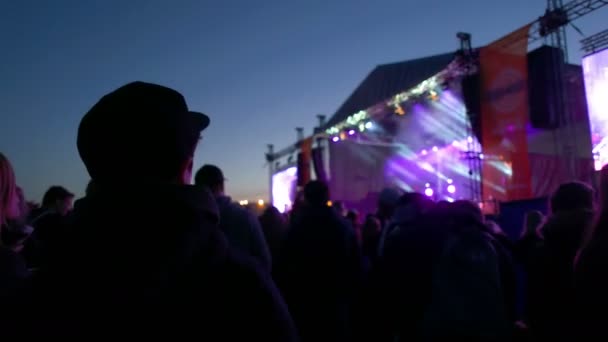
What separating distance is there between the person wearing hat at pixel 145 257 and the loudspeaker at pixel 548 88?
29.6ft

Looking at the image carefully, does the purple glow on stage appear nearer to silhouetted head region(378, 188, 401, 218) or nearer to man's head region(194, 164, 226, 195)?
silhouetted head region(378, 188, 401, 218)

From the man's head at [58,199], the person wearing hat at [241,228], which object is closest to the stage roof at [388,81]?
the person wearing hat at [241,228]

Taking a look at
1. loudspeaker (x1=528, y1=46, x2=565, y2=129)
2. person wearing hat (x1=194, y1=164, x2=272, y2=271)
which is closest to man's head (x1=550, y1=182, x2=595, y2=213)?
person wearing hat (x1=194, y1=164, x2=272, y2=271)

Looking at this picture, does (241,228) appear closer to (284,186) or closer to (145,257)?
(145,257)

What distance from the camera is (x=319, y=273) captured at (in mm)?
3568

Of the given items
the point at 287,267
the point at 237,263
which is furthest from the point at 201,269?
the point at 287,267

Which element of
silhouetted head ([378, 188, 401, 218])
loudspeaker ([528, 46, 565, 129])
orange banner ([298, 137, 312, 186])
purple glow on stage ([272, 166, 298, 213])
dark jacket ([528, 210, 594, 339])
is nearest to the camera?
dark jacket ([528, 210, 594, 339])

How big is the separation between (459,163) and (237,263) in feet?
55.6

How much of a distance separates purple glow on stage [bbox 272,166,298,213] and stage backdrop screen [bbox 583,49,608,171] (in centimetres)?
1507

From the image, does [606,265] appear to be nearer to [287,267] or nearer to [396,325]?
[396,325]

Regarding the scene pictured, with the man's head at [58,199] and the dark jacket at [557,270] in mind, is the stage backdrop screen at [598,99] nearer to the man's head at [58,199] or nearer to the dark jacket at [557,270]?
the dark jacket at [557,270]

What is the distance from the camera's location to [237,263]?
88cm

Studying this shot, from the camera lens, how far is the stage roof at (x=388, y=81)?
12.6 m

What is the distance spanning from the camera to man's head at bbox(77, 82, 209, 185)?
895 millimetres
